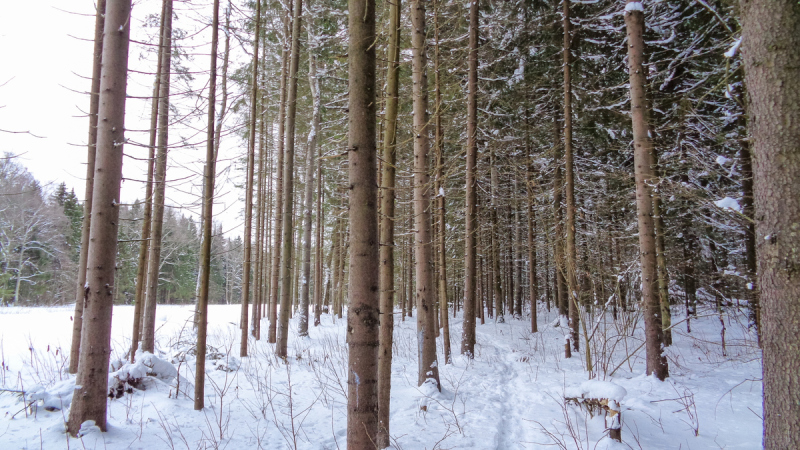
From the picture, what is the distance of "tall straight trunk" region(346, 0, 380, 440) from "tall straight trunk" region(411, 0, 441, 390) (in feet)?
10.2

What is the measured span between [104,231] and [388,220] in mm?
2986

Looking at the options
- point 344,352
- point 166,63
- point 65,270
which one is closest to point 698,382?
point 344,352

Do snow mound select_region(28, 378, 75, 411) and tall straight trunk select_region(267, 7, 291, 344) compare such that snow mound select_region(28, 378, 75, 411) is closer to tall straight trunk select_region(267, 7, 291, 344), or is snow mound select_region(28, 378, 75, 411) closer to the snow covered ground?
the snow covered ground

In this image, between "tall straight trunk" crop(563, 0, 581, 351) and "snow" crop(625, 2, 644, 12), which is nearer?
"snow" crop(625, 2, 644, 12)

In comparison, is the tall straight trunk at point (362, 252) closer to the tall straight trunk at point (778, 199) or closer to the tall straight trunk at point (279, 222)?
the tall straight trunk at point (778, 199)

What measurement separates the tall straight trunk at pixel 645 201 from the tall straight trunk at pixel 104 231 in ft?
25.8

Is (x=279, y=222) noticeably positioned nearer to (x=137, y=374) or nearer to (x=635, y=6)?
(x=137, y=374)

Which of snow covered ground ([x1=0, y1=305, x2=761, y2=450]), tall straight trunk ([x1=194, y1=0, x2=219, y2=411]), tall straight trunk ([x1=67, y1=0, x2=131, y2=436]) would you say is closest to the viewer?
tall straight trunk ([x1=67, y1=0, x2=131, y2=436])

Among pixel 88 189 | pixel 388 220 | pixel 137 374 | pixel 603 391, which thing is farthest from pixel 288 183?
pixel 603 391

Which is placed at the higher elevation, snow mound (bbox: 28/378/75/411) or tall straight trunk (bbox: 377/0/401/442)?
→ tall straight trunk (bbox: 377/0/401/442)

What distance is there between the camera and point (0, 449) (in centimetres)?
292

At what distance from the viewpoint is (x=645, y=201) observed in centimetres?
638

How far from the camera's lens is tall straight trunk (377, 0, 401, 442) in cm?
342

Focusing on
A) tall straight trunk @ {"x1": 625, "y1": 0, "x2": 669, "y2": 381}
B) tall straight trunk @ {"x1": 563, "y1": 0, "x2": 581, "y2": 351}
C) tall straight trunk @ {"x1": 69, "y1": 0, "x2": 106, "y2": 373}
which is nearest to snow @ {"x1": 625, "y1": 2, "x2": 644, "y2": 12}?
tall straight trunk @ {"x1": 625, "y1": 0, "x2": 669, "y2": 381}
